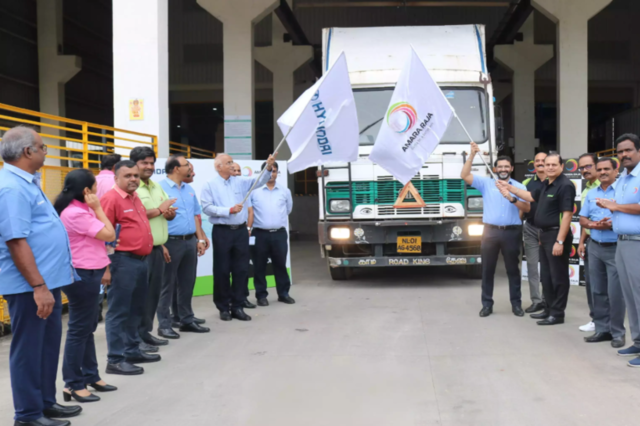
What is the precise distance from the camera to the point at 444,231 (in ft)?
31.1

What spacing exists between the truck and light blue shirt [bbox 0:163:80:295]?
19.1 feet

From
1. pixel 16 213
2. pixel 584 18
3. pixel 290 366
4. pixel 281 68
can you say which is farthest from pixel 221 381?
pixel 281 68

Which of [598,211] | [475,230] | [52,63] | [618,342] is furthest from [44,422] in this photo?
[52,63]

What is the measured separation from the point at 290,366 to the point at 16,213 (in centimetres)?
274

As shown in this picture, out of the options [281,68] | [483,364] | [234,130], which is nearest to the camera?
[483,364]

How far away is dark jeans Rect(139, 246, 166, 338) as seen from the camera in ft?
19.1

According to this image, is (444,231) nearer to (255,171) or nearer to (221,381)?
(255,171)

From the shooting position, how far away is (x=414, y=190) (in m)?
9.46

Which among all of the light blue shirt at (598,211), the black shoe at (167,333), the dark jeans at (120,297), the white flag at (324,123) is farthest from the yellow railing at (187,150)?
the light blue shirt at (598,211)

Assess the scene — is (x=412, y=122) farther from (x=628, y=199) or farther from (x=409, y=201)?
(x=628, y=199)

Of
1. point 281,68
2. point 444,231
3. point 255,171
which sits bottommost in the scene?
point 444,231

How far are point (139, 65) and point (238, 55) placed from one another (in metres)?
5.79

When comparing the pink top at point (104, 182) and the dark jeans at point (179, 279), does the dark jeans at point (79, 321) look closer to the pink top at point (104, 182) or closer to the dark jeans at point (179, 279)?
the pink top at point (104, 182)

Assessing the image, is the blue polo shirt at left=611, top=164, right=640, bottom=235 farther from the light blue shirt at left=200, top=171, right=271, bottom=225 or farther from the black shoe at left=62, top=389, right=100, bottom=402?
the black shoe at left=62, top=389, right=100, bottom=402
